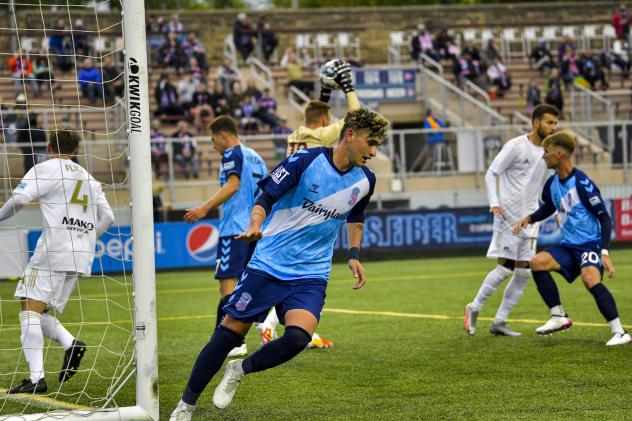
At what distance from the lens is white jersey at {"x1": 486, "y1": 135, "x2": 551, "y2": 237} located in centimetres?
1098

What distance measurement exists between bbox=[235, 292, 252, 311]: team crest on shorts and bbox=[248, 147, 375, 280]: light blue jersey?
0.68 feet

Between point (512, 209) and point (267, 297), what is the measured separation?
16.3 ft

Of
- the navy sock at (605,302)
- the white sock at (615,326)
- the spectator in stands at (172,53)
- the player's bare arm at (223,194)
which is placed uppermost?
the spectator in stands at (172,53)

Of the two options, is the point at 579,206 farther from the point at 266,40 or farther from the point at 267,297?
the point at 266,40

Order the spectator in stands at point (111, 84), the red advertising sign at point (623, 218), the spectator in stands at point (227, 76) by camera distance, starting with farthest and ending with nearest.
→ the spectator in stands at point (227, 76), the spectator in stands at point (111, 84), the red advertising sign at point (623, 218)

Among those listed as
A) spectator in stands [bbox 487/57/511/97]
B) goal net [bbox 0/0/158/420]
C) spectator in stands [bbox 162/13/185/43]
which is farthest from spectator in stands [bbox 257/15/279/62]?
goal net [bbox 0/0/158/420]

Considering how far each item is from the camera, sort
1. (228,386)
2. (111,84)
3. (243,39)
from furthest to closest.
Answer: (243,39), (111,84), (228,386)

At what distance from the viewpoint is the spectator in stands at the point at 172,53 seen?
31453 millimetres

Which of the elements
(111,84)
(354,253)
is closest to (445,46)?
(111,84)

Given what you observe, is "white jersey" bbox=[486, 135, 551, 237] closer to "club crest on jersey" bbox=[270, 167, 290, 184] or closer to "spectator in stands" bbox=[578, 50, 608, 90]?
"club crest on jersey" bbox=[270, 167, 290, 184]

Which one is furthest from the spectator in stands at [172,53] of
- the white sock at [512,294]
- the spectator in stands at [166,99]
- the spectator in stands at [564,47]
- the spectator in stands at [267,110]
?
the white sock at [512,294]

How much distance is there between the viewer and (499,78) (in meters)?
34.1

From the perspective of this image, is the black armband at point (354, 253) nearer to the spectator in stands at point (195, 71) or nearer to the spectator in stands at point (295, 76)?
the spectator in stands at point (195, 71)

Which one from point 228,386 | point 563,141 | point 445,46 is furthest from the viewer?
point 445,46
